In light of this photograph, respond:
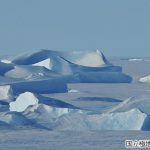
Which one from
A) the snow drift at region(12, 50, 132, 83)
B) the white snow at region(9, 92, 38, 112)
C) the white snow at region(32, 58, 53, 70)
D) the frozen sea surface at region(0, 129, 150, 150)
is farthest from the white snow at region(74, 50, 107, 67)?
the frozen sea surface at region(0, 129, 150, 150)

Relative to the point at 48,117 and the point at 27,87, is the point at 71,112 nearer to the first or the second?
the point at 48,117

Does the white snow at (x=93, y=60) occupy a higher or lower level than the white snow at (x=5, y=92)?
higher

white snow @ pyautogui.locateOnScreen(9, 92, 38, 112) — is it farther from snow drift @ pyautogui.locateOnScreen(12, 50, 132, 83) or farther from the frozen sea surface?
snow drift @ pyautogui.locateOnScreen(12, 50, 132, 83)

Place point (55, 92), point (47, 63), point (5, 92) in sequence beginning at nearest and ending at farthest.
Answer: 1. point (5, 92)
2. point (55, 92)
3. point (47, 63)

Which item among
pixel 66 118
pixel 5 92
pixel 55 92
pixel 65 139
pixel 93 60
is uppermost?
pixel 93 60

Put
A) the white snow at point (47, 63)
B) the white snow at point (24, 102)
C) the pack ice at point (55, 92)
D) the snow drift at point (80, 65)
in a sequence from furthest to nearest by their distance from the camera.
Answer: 1. the white snow at point (47, 63)
2. the snow drift at point (80, 65)
3. the white snow at point (24, 102)
4. the pack ice at point (55, 92)

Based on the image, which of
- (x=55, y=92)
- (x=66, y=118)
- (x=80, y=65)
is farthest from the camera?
(x=80, y=65)

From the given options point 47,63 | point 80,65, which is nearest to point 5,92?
point 47,63

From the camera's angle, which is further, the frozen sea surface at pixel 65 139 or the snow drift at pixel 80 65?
the snow drift at pixel 80 65

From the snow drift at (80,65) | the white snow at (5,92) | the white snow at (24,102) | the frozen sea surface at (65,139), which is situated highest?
the snow drift at (80,65)

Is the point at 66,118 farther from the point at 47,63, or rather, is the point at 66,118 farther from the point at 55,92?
the point at 47,63

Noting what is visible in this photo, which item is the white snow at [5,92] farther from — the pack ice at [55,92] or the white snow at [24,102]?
the white snow at [24,102]

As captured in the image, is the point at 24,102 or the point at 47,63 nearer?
the point at 24,102

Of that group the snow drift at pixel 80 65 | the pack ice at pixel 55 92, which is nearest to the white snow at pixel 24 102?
the pack ice at pixel 55 92
